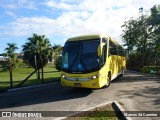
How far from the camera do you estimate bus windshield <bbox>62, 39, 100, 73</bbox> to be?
1318cm

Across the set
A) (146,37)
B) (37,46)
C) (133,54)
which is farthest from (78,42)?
(37,46)

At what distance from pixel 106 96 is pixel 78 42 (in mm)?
3399

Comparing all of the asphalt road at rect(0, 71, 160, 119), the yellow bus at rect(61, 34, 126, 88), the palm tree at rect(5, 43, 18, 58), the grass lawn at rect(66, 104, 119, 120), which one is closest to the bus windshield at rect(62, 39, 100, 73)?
the yellow bus at rect(61, 34, 126, 88)

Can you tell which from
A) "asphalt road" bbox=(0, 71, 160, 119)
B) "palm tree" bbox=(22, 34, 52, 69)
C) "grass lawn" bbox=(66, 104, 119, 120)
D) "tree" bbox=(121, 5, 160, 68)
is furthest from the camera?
"palm tree" bbox=(22, 34, 52, 69)

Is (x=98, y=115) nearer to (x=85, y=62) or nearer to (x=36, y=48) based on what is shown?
(x=85, y=62)

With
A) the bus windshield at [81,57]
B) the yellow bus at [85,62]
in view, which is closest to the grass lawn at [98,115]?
the yellow bus at [85,62]

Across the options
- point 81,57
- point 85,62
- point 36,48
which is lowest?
point 85,62

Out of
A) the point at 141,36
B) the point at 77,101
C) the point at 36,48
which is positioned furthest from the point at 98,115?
the point at 36,48

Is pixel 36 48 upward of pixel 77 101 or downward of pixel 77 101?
upward

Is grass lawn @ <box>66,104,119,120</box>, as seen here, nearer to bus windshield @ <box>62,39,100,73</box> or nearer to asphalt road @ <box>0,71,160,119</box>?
asphalt road @ <box>0,71,160,119</box>

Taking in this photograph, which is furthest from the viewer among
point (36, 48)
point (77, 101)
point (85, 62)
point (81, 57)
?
point (36, 48)

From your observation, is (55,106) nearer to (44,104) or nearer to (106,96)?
(44,104)

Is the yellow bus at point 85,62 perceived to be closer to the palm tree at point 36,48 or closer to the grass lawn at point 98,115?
the grass lawn at point 98,115

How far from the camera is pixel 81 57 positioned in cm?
1339
